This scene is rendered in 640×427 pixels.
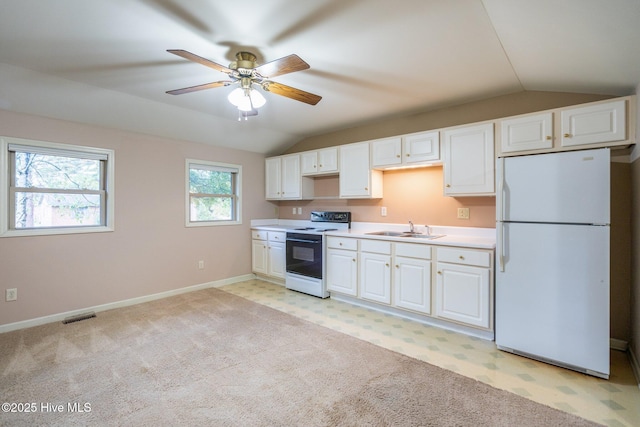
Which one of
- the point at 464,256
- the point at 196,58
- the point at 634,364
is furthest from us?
the point at 464,256

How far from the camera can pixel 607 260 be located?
6.77 feet

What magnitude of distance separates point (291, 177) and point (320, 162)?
68 cm

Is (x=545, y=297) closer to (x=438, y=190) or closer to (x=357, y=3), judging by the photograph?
(x=438, y=190)

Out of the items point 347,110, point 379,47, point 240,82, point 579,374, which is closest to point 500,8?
point 379,47

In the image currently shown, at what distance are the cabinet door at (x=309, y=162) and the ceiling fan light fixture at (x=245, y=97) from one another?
6.92 feet

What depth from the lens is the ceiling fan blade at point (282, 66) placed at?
1854mm

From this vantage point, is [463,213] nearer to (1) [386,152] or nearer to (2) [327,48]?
(1) [386,152]

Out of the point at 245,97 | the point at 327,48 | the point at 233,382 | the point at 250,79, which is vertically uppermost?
the point at 327,48

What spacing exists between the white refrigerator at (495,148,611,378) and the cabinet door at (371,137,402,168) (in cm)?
123

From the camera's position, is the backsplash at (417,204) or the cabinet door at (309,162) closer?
the backsplash at (417,204)

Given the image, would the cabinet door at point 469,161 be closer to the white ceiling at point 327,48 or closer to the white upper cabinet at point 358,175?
the white ceiling at point 327,48

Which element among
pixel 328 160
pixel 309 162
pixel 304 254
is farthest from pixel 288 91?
pixel 304 254

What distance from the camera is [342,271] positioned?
148 inches

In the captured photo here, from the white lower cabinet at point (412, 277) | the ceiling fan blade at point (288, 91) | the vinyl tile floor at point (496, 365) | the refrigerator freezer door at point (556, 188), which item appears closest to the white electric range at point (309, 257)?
the vinyl tile floor at point (496, 365)
